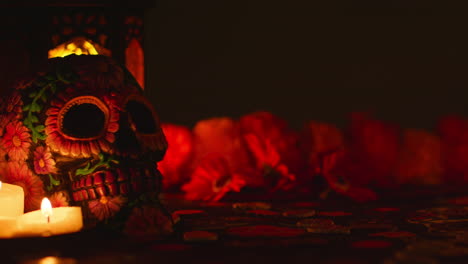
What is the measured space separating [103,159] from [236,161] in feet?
5.22

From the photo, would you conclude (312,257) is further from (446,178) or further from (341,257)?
(446,178)

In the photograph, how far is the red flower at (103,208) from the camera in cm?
190

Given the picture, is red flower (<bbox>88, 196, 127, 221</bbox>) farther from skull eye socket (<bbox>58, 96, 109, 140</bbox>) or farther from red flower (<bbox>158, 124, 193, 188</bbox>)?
red flower (<bbox>158, 124, 193, 188</bbox>)

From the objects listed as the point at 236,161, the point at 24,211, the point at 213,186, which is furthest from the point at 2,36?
the point at 236,161

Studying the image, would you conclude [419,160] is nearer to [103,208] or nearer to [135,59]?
[135,59]

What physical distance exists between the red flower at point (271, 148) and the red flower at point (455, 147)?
49.8 inches

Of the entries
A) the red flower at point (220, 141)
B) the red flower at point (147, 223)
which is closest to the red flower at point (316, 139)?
the red flower at point (220, 141)

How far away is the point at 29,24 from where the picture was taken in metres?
2.56

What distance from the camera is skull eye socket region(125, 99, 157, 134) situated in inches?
80.7

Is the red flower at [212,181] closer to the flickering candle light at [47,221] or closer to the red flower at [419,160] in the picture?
the flickering candle light at [47,221]

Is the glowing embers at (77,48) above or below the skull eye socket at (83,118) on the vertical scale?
above

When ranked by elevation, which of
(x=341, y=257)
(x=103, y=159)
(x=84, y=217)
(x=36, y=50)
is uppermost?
(x=36, y=50)

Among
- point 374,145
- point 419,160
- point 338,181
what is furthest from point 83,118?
point 419,160

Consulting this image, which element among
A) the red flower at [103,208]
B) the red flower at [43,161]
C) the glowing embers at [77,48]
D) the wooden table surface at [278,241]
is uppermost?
the glowing embers at [77,48]
